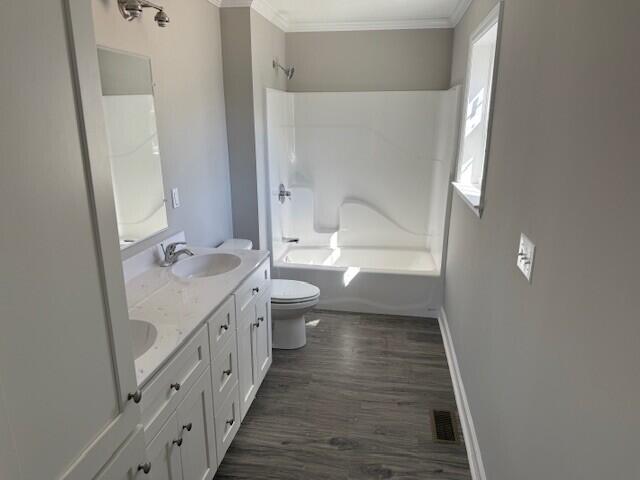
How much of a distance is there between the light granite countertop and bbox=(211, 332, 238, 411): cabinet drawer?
0.25 meters

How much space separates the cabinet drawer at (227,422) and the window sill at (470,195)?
1.51 metres

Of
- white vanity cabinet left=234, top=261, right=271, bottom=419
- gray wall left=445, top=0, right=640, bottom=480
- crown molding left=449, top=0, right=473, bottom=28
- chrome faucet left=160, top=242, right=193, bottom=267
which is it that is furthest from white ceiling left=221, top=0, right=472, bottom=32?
white vanity cabinet left=234, top=261, right=271, bottom=419

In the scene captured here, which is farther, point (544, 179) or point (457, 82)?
point (457, 82)

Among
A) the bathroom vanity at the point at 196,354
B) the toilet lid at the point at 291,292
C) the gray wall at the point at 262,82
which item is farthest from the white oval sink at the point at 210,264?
the gray wall at the point at 262,82

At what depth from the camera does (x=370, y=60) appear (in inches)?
151

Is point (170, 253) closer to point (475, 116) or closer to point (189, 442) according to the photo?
point (189, 442)

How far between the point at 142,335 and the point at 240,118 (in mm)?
1903

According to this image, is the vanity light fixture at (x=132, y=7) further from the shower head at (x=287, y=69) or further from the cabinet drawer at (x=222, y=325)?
the shower head at (x=287, y=69)

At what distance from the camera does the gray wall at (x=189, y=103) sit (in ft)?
6.82

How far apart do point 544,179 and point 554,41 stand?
402mm

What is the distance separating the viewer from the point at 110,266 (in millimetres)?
979

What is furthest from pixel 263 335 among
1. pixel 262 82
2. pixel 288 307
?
pixel 262 82

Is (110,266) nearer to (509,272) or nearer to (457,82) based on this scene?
(509,272)

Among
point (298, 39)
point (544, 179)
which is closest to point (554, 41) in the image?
point (544, 179)
